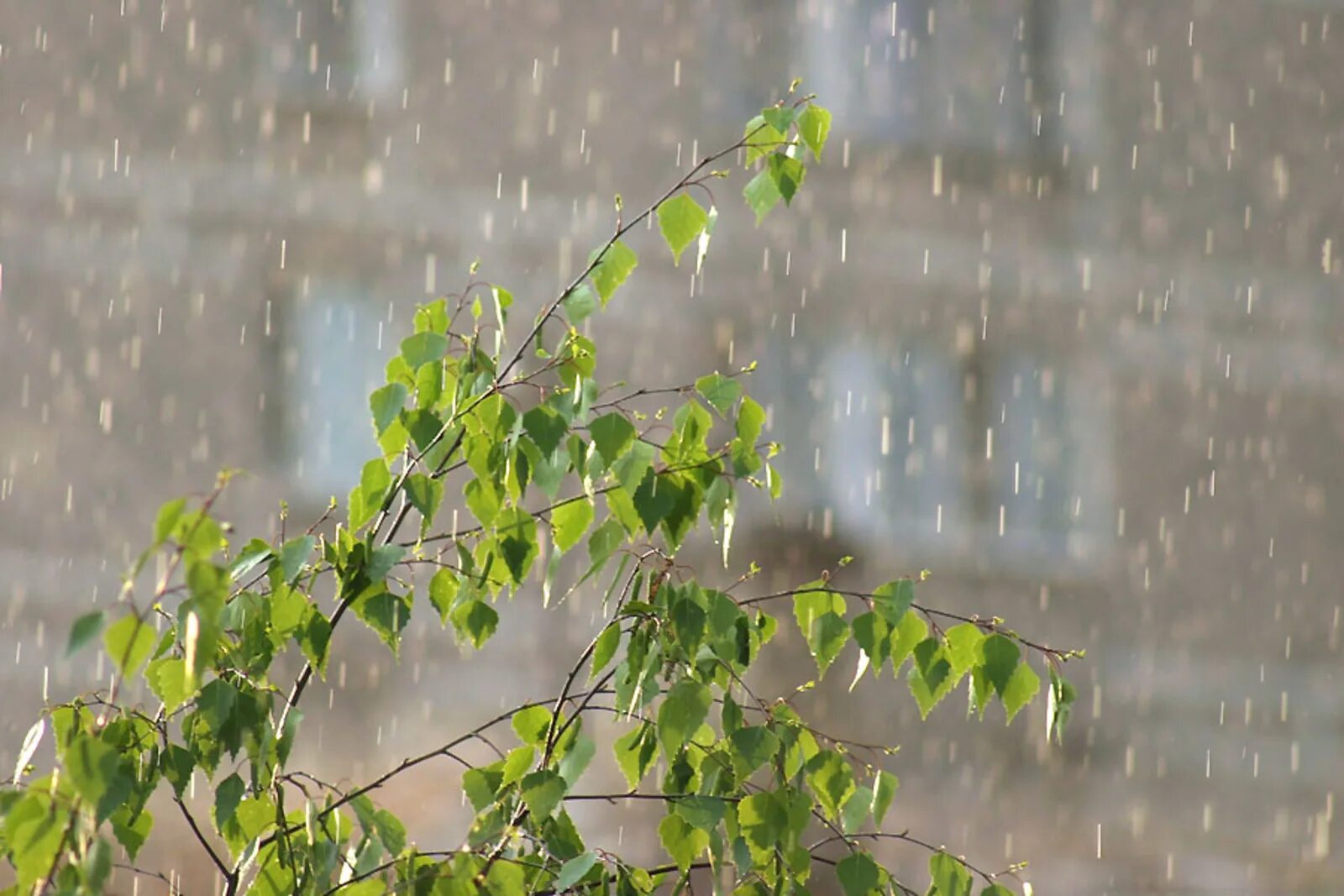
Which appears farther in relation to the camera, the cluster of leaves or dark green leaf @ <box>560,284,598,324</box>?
dark green leaf @ <box>560,284,598,324</box>

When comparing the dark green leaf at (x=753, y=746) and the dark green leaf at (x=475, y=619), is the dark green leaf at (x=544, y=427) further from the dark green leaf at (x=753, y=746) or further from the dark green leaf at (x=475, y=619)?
the dark green leaf at (x=753, y=746)

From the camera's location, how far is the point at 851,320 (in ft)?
27.6

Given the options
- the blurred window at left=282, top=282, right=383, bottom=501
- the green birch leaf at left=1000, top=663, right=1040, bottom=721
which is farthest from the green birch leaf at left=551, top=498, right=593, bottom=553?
the blurred window at left=282, top=282, right=383, bottom=501

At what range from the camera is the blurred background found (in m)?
7.73

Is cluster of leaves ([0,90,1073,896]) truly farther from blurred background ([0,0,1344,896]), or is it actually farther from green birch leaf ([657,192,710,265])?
blurred background ([0,0,1344,896])

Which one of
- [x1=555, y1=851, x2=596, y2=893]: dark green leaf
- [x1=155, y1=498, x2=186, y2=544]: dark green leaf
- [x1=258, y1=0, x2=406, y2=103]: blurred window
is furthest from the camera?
[x1=258, y1=0, x2=406, y2=103]: blurred window

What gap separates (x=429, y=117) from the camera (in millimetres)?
8102

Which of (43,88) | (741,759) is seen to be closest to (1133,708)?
(43,88)

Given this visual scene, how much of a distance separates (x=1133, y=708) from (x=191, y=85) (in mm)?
6080

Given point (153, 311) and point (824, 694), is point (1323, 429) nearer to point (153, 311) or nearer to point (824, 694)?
point (824, 694)

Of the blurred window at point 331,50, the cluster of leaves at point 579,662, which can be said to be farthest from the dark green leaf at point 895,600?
the blurred window at point 331,50

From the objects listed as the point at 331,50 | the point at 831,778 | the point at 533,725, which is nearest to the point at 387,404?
the point at 533,725

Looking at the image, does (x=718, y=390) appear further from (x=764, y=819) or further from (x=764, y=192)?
(x=764, y=819)

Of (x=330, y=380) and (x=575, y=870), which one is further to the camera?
(x=330, y=380)
